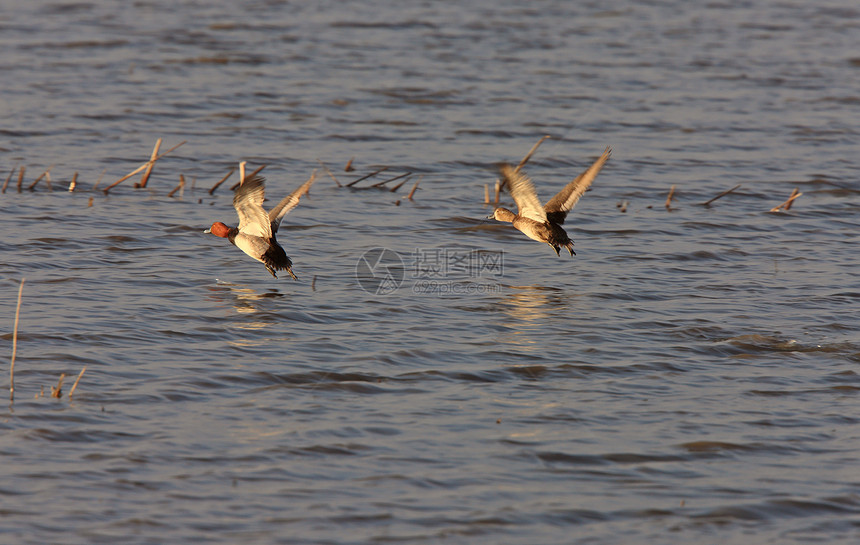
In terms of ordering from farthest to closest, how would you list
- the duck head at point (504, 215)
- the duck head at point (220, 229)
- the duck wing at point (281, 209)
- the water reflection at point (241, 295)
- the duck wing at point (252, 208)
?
the duck head at point (504, 215) → the duck head at point (220, 229) → the duck wing at point (281, 209) → the duck wing at point (252, 208) → the water reflection at point (241, 295)

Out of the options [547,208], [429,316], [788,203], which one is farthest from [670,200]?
[429,316]

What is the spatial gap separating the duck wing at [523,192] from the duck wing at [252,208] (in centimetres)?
245

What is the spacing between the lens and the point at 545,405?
273 inches

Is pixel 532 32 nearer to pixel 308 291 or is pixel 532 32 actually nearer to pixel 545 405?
pixel 308 291

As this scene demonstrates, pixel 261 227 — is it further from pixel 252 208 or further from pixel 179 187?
pixel 179 187

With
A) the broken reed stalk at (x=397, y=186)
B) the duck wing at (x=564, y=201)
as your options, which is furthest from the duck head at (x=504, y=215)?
the broken reed stalk at (x=397, y=186)

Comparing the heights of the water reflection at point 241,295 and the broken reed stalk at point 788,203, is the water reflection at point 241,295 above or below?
above

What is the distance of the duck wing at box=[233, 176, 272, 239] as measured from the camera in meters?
9.38

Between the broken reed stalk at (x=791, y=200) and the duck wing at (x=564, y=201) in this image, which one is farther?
the broken reed stalk at (x=791, y=200)

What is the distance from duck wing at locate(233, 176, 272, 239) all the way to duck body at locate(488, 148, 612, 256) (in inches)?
101

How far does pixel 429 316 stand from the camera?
8.98 meters

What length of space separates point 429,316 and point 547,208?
2525mm

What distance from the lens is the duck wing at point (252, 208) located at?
30.8ft

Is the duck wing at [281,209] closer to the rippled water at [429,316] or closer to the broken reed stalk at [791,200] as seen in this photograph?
the rippled water at [429,316]
